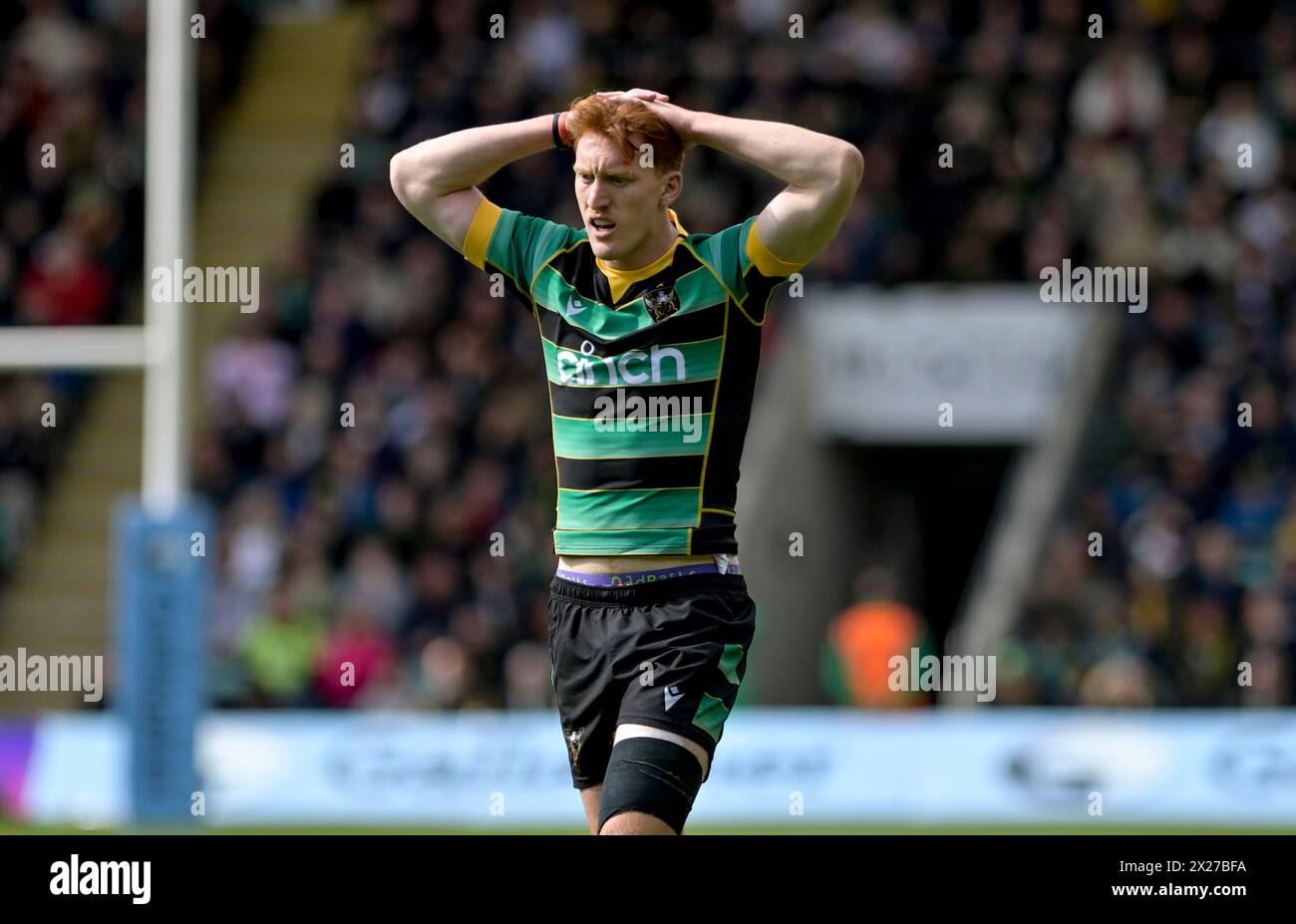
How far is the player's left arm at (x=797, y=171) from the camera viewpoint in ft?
A: 16.7

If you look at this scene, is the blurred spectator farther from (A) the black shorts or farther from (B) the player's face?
(B) the player's face

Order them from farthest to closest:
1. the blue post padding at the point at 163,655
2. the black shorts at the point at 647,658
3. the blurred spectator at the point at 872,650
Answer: the blurred spectator at the point at 872,650 < the blue post padding at the point at 163,655 < the black shorts at the point at 647,658

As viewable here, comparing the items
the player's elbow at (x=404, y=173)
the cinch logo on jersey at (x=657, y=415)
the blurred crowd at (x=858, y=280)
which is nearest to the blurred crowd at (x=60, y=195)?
the blurred crowd at (x=858, y=280)

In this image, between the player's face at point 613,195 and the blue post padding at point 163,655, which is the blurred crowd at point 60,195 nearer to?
the blue post padding at point 163,655

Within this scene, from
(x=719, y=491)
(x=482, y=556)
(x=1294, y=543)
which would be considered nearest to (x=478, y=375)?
(x=482, y=556)

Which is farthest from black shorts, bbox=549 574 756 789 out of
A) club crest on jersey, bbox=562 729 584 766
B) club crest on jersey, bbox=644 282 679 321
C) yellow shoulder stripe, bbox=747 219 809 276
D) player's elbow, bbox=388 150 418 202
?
player's elbow, bbox=388 150 418 202

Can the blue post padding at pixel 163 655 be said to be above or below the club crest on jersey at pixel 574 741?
below

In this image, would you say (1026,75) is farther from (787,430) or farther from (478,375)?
(478,375)

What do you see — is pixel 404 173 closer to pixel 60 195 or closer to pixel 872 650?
pixel 872 650

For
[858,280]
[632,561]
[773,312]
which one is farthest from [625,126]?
[773,312]

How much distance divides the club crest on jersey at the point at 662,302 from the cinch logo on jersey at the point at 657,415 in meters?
0.20

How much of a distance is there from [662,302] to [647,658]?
846 mm

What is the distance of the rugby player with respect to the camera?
510 cm
